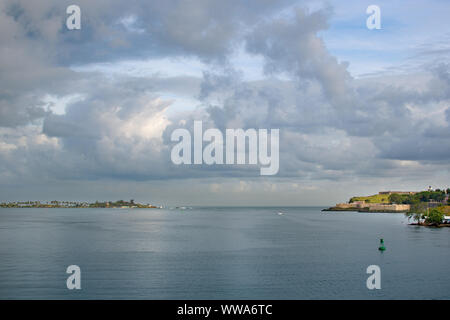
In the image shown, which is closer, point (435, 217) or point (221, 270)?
point (221, 270)

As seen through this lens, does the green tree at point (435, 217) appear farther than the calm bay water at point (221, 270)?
Yes

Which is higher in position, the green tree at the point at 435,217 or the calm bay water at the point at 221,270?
the green tree at the point at 435,217

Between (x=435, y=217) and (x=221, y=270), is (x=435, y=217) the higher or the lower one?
the higher one

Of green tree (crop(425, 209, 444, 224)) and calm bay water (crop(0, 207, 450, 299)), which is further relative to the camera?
green tree (crop(425, 209, 444, 224))

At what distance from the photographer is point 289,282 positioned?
204 feet

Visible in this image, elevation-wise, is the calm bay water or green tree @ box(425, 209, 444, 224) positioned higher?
green tree @ box(425, 209, 444, 224)

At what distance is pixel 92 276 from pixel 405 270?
49.6 m
